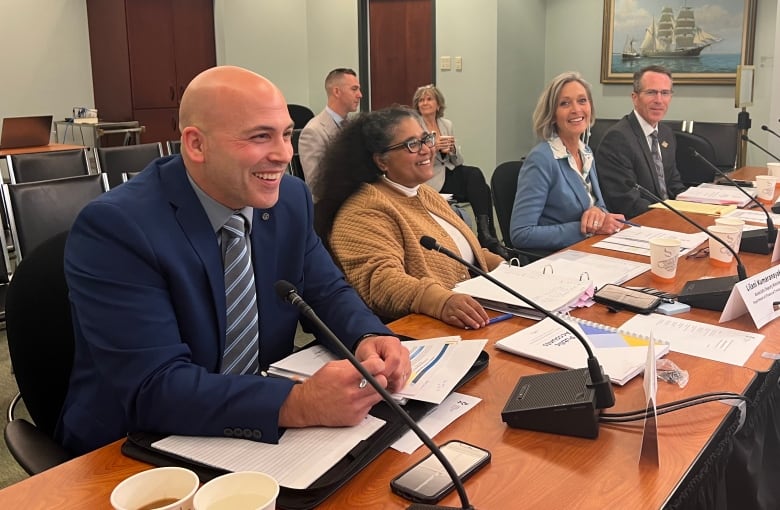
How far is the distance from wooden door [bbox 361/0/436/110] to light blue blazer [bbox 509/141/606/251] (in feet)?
14.2

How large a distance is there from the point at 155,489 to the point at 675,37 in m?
6.27

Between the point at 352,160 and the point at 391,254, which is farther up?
the point at 352,160

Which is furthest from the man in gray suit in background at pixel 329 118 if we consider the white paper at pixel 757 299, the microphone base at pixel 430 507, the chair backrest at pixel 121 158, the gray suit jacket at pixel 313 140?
the microphone base at pixel 430 507

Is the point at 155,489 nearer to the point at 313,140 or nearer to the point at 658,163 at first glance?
the point at 658,163

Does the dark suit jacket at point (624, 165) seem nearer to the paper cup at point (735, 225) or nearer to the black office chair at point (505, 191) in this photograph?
the black office chair at point (505, 191)

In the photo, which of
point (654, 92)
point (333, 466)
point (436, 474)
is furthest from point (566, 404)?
point (654, 92)

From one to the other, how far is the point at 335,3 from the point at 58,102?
2.95 meters

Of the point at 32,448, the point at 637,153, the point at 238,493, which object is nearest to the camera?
the point at 238,493

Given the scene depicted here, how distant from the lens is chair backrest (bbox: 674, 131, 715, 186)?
476 centimetres

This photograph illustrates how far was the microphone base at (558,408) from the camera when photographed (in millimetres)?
1213

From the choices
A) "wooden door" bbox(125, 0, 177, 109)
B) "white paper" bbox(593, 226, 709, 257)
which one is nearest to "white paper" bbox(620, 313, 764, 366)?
"white paper" bbox(593, 226, 709, 257)

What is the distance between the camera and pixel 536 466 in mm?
1137

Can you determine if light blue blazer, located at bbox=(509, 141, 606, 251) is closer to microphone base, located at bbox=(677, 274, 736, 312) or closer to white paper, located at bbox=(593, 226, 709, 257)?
white paper, located at bbox=(593, 226, 709, 257)

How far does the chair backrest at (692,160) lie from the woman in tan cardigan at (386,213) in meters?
2.92
